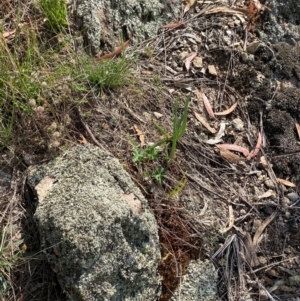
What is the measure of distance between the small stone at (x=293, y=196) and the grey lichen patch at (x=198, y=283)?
0.50 metres

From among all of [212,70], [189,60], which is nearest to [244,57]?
[212,70]

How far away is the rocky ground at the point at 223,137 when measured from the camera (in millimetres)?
2297

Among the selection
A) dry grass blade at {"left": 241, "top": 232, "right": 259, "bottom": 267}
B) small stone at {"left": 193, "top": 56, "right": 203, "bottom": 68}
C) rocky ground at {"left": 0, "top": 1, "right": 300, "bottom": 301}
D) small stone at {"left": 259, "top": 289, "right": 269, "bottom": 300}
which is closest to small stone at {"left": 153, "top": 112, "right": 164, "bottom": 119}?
rocky ground at {"left": 0, "top": 1, "right": 300, "bottom": 301}

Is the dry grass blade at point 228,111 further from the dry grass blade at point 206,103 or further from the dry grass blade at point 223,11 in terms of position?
the dry grass blade at point 223,11

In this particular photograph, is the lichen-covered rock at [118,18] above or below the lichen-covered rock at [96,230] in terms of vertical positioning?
above

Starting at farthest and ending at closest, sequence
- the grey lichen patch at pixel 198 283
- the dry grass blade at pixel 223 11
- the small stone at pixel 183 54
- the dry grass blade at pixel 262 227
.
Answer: the dry grass blade at pixel 223 11 → the small stone at pixel 183 54 → the dry grass blade at pixel 262 227 → the grey lichen patch at pixel 198 283

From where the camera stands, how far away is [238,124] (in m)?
2.55

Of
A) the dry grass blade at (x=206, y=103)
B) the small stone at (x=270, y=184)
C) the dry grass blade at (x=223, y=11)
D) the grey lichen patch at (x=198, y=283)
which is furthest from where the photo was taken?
the dry grass blade at (x=223, y=11)

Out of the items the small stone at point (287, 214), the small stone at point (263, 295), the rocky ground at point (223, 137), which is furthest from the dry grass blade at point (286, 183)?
the small stone at point (263, 295)

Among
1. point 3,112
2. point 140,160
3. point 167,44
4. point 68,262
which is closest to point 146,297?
point 68,262

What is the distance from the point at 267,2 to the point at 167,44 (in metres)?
0.61

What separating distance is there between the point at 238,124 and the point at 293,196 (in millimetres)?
433

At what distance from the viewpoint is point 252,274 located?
7.54ft

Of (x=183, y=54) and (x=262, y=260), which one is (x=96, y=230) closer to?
(x=262, y=260)
